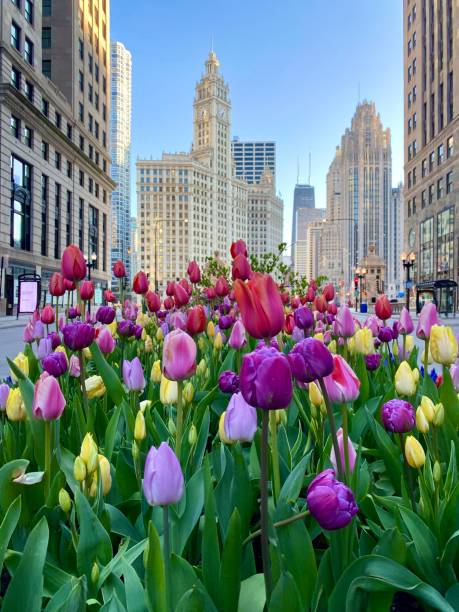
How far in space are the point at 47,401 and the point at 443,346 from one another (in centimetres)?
159

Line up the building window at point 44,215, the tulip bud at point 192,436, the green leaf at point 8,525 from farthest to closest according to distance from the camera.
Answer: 1. the building window at point 44,215
2. the tulip bud at point 192,436
3. the green leaf at point 8,525

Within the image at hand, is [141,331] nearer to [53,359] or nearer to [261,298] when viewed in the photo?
[53,359]

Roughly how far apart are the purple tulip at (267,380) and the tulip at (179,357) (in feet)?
1.91

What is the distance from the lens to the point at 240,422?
4.49 ft

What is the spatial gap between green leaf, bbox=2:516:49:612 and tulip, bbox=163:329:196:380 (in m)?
0.62

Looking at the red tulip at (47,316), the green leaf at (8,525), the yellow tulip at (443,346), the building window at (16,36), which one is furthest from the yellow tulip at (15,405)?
the building window at (16,36)

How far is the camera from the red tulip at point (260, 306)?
1147 millimetres

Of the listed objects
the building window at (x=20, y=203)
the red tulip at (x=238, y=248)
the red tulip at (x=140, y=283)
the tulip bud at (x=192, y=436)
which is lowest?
the tulip bud at (x=192, y=436)

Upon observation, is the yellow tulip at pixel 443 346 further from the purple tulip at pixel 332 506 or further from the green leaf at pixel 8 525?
the green leaf at pixel 8 525

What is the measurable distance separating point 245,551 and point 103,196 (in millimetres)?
57283

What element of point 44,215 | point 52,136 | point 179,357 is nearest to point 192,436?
point 179,357

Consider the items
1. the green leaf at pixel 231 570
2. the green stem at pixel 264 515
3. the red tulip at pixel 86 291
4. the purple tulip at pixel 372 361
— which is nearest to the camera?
the green stem at pixel 264 515

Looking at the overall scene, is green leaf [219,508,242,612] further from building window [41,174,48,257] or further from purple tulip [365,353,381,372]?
building window [41,174,48,257]

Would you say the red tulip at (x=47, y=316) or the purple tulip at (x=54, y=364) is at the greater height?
the red tulip at (x=47, y=316)
